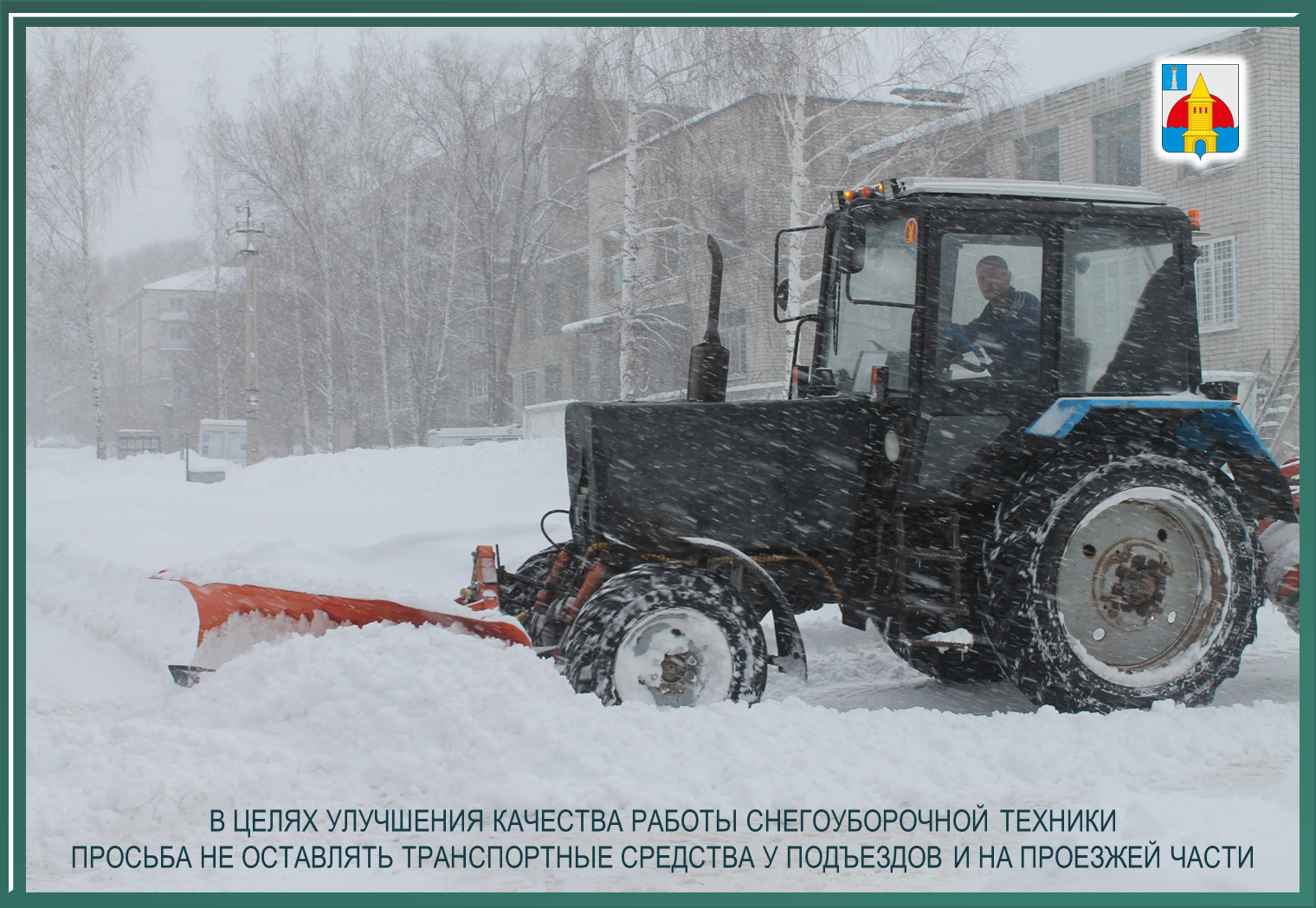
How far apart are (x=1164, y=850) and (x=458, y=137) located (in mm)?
22523

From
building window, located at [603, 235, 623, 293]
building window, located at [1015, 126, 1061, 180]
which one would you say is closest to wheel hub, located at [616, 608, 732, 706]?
building window, located at [1015, 126, 1061, 180]

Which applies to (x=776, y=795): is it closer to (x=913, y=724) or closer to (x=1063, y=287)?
(x=913, y=724)

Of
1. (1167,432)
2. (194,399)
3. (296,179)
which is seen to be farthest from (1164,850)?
(194,399)

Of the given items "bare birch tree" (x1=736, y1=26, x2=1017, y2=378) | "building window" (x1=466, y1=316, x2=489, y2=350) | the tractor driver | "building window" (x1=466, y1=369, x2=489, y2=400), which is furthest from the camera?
"building window" (x1=466, y1=369, x2=489, y2=400)

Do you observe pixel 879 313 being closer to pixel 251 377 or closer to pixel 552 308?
pixel 251 377

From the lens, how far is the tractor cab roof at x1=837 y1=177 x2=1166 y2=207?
436 cm

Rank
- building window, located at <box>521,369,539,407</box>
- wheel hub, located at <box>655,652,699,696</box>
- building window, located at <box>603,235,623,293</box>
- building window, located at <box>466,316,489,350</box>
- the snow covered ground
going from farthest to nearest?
building window, located at <box>466,316,489,350</box> < building window, located at <box>521,369,539,407</box> < building window, located at <box>603,235,623,293</box> < wheel hub, located at <box>655,652,699,696</box> < the snow covered ground

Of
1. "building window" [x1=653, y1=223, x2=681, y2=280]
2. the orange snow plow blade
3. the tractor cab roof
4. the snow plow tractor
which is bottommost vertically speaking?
the orange snow plow blade

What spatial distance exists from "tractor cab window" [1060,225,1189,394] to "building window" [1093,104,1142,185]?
13010 mm

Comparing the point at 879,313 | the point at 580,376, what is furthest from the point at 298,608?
the point at 580,376

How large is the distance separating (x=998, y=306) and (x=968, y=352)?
23 cm

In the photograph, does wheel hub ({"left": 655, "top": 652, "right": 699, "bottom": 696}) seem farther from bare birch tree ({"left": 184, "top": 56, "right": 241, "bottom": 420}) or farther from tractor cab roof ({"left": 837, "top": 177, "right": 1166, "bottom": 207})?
bare birch tree ({"left": 184, "top": 56, "right": 241, "bottom": 420})

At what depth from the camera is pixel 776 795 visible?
3312 millimetres

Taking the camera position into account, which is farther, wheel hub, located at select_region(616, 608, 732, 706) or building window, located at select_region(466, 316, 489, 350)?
building window, located at select_region(466, 316, 489, 350)
